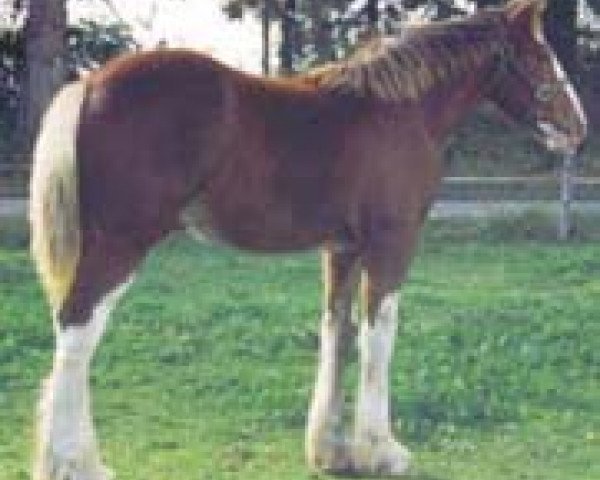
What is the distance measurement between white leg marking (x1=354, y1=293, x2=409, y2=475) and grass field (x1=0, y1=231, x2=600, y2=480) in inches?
7.4

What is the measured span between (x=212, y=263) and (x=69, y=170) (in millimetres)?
7700

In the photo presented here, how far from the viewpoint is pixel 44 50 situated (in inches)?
807

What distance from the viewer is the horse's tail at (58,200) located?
18.6 feet

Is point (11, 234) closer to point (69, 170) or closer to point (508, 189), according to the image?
point (508, 189)

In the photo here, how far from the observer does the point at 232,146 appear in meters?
5.95

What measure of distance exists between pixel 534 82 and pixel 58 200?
2.35 meters

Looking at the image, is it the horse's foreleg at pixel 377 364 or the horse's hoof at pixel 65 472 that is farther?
the horse's foreleg at pixel 377 364

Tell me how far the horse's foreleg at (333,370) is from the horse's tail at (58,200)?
140 cm

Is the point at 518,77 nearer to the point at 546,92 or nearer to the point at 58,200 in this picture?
the point at 546,92

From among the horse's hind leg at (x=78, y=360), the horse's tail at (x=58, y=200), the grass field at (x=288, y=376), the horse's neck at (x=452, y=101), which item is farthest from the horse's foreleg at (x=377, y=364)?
the horse's tail at (x=58, y=200)

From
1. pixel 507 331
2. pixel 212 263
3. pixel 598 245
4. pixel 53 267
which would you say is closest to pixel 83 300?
pixel 53 267

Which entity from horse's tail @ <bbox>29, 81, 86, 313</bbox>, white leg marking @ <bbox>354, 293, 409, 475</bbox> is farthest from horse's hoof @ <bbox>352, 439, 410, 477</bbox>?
horse's tail @ <bbox>29, 81, 86, 313</bbox>

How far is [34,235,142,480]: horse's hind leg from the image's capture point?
5.66 m

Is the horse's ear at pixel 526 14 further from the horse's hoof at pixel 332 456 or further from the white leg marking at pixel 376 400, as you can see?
the horse's hoof at pixel 332 456
